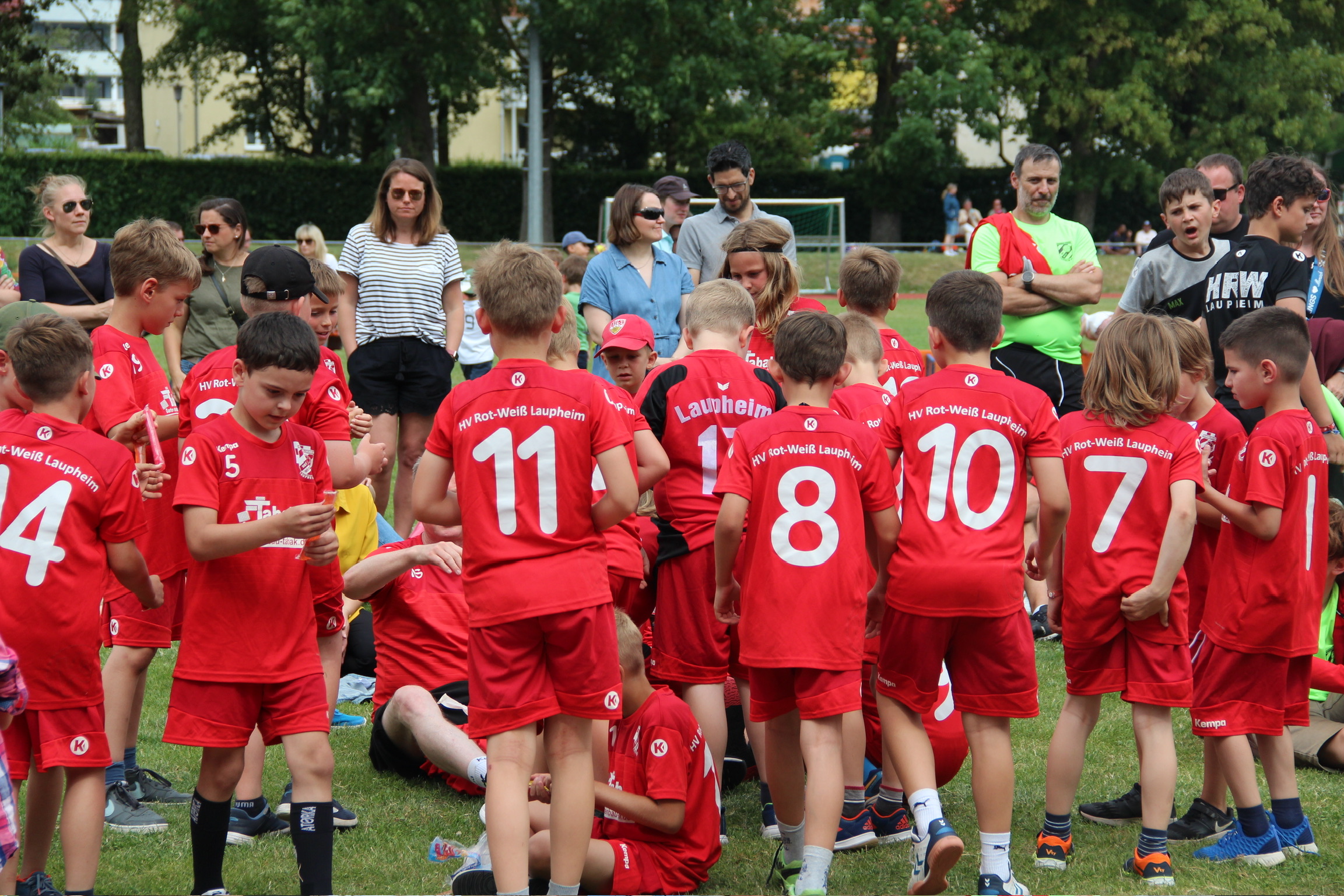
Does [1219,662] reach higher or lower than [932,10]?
lower

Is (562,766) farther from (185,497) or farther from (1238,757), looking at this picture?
(1238,757)

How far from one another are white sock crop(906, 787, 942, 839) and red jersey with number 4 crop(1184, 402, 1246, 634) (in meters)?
1.44

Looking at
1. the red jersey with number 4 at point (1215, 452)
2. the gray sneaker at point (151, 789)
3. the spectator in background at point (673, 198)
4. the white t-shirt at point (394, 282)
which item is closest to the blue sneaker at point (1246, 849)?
the red jersey with number 4 at point (1215, 452)

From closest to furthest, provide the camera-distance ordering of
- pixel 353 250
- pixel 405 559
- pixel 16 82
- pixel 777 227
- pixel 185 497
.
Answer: pixel 185 497 → pixel 405 559 → pixel 777 227 → pixel 353 250 → pixel 16 82

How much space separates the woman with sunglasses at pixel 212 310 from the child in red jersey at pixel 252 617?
3.52 meters

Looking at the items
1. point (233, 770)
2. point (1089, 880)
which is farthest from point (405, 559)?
point (1089, 880)

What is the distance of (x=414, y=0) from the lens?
34031 mm

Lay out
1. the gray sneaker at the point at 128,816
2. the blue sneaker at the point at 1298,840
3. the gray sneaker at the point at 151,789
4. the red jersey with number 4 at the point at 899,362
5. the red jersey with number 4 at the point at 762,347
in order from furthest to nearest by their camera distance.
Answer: the red jersey with number 4 at the point at 899,362
the red jersey with number 4 at the point at 762,347
the gray sneaker at the point at 151,789
the gray sneaker at the point at 128,816
the blue sneaker at the point at 1298,840

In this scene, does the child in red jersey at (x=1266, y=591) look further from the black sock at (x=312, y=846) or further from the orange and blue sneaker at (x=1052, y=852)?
the black sock at (x=312, y=846)

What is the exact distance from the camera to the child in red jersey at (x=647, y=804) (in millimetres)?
4031

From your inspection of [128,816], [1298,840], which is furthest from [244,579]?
[1298,840]

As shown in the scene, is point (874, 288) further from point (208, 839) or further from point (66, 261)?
point (66, 261)

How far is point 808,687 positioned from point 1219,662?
167cm

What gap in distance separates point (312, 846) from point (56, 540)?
1203 mm
